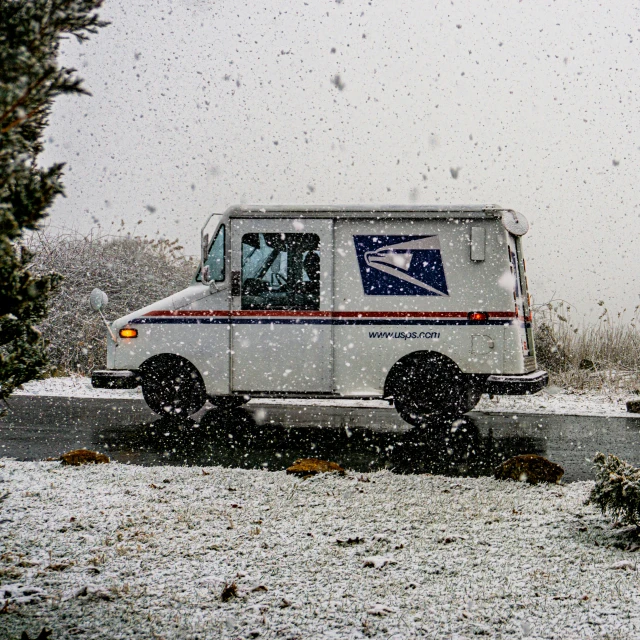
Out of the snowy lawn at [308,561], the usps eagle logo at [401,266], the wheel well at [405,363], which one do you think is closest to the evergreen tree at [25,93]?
the snowy lawn at [308,561]

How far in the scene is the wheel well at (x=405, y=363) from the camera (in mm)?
8352

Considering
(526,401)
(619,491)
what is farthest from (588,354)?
(619,491)

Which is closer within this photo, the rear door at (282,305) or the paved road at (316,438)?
the paved road at (316,438)

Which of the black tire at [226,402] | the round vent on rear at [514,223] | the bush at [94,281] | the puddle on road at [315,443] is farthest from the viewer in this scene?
the bush at [94,281]

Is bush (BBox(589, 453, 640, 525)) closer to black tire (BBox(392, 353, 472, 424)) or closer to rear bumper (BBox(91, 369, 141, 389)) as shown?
black tire (BBox(392, 353, 472, 424))

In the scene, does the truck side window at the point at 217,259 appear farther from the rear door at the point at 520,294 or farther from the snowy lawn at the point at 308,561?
the snowy lawn at the point at 308,561

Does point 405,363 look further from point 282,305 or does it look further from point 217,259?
point 217,259

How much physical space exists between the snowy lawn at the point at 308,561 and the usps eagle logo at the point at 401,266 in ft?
11.5

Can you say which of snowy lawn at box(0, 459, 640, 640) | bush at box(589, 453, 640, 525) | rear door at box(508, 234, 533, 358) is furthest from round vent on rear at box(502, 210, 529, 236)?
bush at box(589, 453, 640, 525)

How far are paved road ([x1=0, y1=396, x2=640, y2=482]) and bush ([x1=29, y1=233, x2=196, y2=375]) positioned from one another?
16.5 feet

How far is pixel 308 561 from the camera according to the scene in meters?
3.52

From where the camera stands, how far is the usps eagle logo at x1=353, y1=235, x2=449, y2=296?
827cm

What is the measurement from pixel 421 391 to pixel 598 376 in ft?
19.2

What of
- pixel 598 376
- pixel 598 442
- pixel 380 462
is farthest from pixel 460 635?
pixel 598 376
